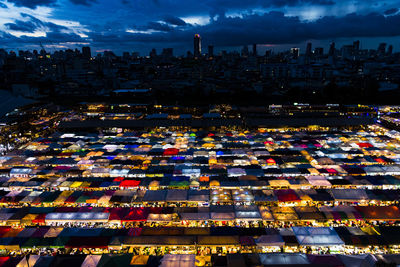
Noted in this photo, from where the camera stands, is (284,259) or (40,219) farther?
(40,219)

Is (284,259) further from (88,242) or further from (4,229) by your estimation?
(4,229)

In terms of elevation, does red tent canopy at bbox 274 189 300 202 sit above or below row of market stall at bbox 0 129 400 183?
below

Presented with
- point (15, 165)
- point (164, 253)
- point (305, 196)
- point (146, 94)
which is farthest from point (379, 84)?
point (15, 165)

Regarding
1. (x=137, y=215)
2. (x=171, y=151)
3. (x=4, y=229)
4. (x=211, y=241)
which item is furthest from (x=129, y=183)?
(x=211, y=241)

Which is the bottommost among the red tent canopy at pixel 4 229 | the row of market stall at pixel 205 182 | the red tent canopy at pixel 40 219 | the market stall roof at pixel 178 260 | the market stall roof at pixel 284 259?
the market stall roof at pixel 284 259

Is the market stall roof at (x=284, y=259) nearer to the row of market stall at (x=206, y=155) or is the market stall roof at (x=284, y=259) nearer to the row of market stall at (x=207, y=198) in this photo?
the row of market stall at (x=207, y=198)

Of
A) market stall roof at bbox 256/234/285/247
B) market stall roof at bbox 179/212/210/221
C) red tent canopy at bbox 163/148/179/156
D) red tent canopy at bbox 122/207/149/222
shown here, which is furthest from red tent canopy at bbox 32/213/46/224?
market stall roof at bbox 256/234/285/247

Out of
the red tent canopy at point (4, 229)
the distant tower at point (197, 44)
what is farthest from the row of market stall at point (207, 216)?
the distant tower at point (197, 44)

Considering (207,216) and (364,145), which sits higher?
(364,145)

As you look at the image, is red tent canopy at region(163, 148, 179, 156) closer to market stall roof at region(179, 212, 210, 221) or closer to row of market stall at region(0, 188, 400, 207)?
row of market stall at region(0, 188, 400, 207)
